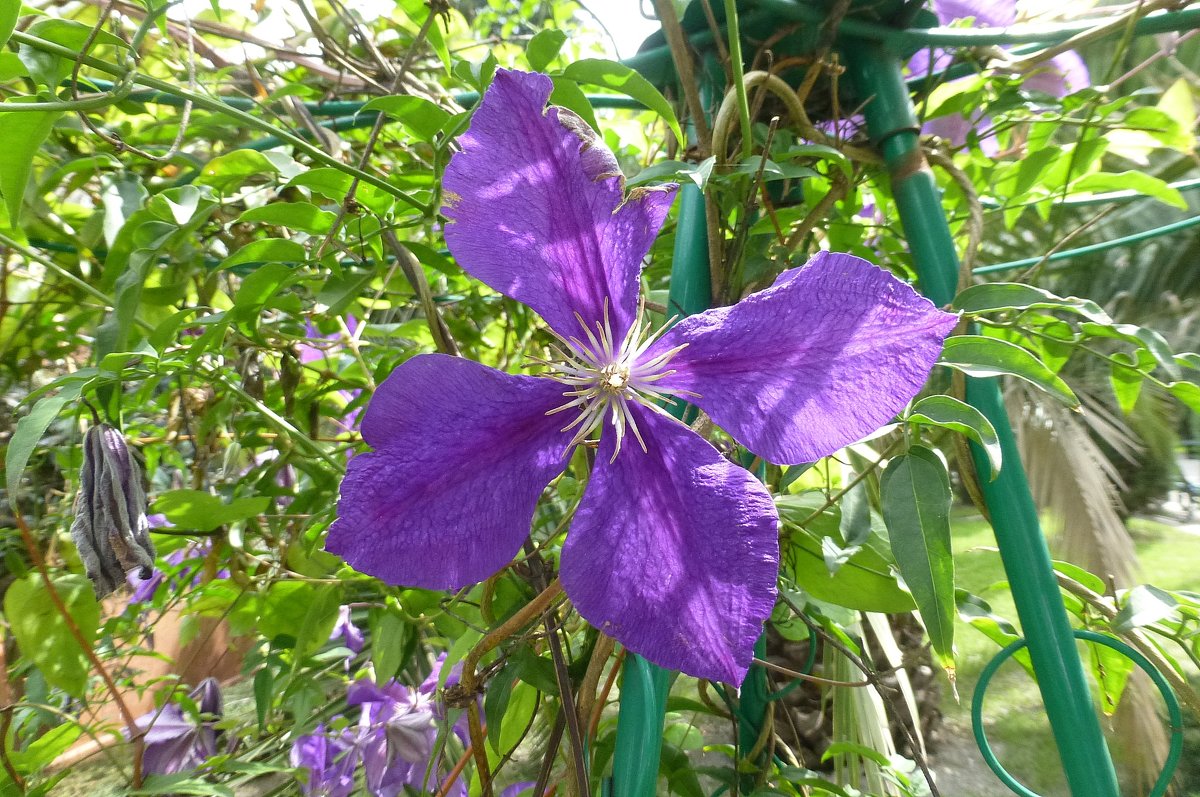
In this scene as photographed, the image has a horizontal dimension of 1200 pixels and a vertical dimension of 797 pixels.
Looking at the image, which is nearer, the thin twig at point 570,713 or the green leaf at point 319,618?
the thin twig at point 570,713

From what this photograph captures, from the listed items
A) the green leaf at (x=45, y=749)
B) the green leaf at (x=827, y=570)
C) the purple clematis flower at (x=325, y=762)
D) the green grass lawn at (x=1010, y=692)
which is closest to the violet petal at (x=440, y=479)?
the green leaf at (x=827, y=570)

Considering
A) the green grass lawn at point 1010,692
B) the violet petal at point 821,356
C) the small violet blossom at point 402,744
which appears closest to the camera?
the violet petal at point 821,356

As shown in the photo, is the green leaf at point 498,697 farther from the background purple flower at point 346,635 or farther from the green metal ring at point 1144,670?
the background purple flower at point 346,635

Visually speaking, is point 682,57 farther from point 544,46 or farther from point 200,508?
point 200,508

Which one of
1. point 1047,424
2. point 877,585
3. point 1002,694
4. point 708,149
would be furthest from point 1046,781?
point 708,149

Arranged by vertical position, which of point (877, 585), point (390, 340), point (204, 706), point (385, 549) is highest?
point (390, 340)

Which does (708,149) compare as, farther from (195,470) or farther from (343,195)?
(195,470)
